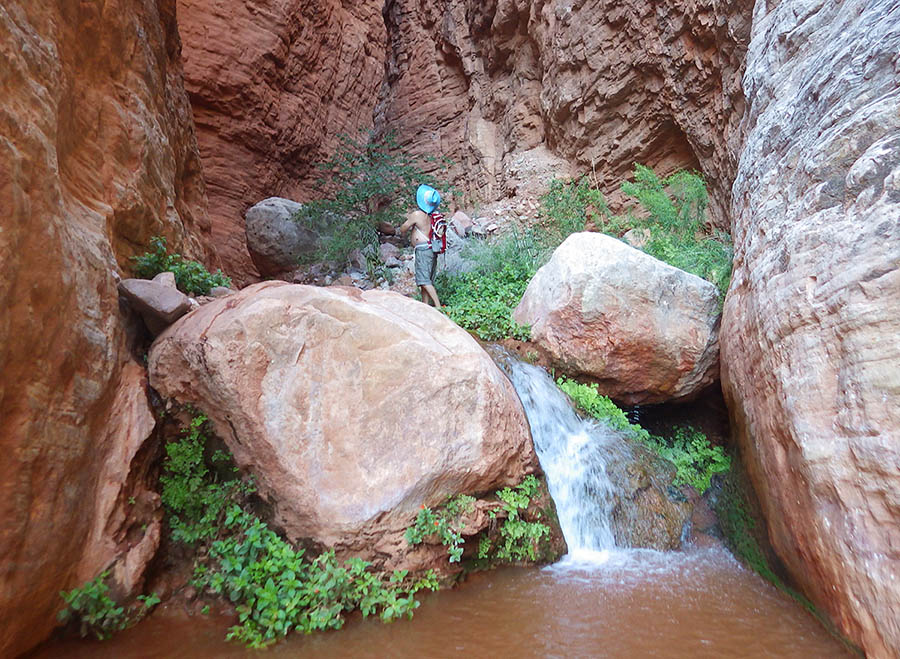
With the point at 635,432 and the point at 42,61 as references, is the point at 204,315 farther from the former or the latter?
the point at 635,432

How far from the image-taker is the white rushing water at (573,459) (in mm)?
4125

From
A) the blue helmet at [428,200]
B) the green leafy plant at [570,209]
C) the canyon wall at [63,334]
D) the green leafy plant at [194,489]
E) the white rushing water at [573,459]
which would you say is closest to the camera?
the canyon wall at [63,334]

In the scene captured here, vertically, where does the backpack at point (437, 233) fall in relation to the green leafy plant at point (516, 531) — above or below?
above

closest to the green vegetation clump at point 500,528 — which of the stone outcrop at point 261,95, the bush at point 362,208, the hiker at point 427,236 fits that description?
the hiker at point 427,236

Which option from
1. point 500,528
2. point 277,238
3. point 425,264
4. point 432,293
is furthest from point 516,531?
point 277,238

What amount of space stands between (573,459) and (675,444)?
1.54 metres

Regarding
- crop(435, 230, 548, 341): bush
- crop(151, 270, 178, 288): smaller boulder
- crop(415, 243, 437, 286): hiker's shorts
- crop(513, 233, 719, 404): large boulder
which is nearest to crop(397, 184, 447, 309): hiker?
crop(415, 243, 437, 286): hiker's shorts

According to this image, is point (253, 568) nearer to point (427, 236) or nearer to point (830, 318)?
point (830, 318)

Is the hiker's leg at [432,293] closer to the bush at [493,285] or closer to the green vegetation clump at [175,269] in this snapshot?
the bush at [493,285]

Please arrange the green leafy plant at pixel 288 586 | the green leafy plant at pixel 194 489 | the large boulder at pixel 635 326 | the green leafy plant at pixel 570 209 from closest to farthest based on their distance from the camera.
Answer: the green leafy plant at pixel 288 586, the green leafy plant at pixel 194 489, the large boulder at pixel 635 326, the green leafy plant at pixel 570 209

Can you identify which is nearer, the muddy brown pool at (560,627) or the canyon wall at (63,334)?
the canyon wall at (63,334)

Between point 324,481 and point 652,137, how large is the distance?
9316 mm

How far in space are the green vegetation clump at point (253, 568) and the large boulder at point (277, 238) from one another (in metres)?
7.88

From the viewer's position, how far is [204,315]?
3.74m
